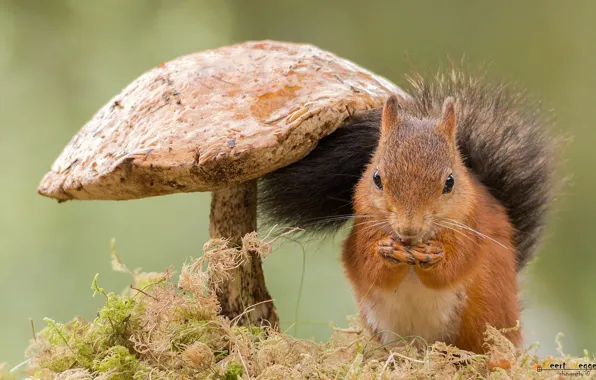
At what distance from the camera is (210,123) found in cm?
123

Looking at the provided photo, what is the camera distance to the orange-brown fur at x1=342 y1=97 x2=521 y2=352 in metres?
1.21

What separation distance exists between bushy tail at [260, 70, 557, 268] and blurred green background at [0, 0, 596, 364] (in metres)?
0.93

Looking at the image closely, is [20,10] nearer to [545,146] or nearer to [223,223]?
[223,223]

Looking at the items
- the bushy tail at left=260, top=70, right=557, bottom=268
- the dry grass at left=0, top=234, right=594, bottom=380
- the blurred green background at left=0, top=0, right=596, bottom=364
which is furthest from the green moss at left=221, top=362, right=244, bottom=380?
the blurred green background at left=0, top=0, right=596, bottom=364

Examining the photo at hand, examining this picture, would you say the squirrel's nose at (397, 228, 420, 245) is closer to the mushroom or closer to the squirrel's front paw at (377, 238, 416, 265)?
the squirrel's front paw at (377, 238, 416, 265)

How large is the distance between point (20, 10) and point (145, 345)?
199 centimetres

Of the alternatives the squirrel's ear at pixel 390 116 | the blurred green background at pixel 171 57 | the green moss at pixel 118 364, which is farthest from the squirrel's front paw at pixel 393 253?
the blurred green background at pixel 171 57

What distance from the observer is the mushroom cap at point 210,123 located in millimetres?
1181

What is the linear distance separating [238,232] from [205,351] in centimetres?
36

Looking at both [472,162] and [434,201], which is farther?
[472,162]

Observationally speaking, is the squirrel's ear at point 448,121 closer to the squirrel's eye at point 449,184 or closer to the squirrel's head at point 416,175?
the squirrel's head at point 416,175

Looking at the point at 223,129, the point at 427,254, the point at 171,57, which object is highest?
the point at 171,57

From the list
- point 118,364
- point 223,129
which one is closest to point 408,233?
point 223,129

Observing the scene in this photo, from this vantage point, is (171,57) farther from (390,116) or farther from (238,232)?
(390,116)
